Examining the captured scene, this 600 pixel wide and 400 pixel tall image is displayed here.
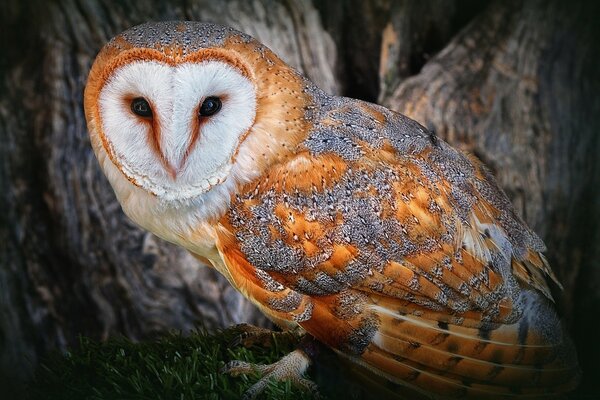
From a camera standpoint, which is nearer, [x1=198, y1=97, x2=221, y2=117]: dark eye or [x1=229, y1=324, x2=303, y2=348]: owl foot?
[x1=198, y1=97, x2=221, y2=117]: dark eye

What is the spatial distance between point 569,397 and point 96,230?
5.24ft

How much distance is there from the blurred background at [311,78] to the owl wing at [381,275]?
35.3 inches

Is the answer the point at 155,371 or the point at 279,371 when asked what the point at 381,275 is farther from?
the point at 155,371

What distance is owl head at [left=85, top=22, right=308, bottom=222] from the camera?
1338 millimetres

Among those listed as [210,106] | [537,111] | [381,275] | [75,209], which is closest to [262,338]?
[381,275]

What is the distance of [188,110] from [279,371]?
0.66 metres

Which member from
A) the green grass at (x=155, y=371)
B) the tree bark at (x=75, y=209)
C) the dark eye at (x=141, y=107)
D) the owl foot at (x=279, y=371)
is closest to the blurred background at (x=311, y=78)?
the tree bark at (x=75, y=209)

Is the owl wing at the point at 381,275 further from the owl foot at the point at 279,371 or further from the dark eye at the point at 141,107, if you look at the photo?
the dark eye at the point at 141,107

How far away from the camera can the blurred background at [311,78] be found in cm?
231

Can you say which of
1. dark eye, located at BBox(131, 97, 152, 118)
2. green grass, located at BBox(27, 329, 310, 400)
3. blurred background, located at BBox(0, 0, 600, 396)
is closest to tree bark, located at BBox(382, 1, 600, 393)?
blurred background, located at BBox(0, 0, 600, 396)

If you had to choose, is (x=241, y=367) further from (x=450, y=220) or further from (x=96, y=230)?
(x=96, y=230)

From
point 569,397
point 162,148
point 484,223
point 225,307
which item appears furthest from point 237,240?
point 225,307

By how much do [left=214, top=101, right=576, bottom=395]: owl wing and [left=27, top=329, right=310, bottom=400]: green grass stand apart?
252 millimetres

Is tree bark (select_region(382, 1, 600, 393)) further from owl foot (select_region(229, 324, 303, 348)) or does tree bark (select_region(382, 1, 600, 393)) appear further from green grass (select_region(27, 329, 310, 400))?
green grass (select_region(27, 329, 310, 400))
